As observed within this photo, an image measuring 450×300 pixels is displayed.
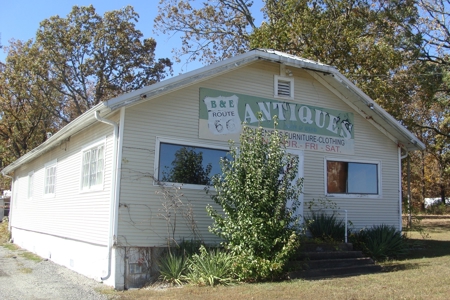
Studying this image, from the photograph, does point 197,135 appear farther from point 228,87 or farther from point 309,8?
point 309,8

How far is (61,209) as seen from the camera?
13383mm

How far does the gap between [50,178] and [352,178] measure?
31.2 feet

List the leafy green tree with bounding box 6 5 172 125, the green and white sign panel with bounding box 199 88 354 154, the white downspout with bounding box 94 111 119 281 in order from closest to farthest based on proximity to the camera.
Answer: the white downspout with bounding box 94 111 119 281
the green and white sign panel with bounding box 199 88 354 154
the leafy green tree with bounding box 6 5 172 125

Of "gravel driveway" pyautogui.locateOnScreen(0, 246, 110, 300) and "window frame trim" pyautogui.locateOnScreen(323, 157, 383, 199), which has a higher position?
"window frame trim" pyautogui.locateOnScreen(323, 157, 383, 199)

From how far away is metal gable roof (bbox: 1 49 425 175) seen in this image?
32.2 ft

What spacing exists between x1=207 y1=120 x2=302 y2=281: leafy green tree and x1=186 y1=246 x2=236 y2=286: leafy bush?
8.2 inches

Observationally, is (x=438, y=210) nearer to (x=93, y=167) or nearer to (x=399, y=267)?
(x=399, y=267)

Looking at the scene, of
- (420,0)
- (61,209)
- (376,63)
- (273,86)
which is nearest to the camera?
(273,86)

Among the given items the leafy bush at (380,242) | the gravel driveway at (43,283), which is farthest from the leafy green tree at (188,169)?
the leafy bush at (380,242)

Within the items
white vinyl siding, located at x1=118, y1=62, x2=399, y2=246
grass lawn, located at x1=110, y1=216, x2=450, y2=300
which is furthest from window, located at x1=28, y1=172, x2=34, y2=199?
grass lawn, located at x1=110, y1=216, x2=450, y2=300

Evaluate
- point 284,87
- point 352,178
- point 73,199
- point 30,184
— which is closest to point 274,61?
point 284,87

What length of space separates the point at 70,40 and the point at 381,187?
23706mm

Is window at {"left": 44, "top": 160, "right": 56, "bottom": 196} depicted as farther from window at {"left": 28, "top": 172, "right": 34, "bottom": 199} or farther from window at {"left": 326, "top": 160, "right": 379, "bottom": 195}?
window at {"left": 326, "top": 160, "right": 379, "bottom": 195}

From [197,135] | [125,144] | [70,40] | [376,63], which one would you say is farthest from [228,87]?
[70,40]
